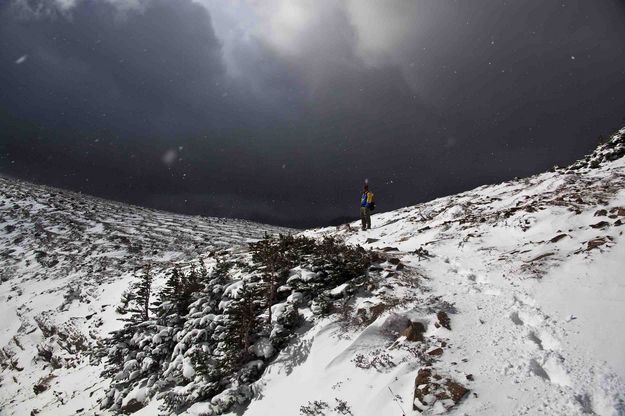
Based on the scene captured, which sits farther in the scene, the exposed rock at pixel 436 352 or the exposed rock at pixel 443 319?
the exposed rock at pixel 443 319

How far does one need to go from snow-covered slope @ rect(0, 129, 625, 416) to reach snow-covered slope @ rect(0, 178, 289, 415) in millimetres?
151

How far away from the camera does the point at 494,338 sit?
548 cm

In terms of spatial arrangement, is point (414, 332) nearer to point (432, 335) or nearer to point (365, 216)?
point (432, 335)

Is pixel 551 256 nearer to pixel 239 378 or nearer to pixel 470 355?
pixel 470 355

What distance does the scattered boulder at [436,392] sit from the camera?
4.32m

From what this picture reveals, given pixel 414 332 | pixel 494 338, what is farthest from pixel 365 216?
pixel 494 338

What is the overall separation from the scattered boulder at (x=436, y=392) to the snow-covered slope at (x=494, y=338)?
3 centimetres

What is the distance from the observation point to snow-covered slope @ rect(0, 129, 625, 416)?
4520mm

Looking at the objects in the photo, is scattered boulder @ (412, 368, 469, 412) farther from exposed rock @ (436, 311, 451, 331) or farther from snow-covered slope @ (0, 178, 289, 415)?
snow-covered slope @ (0, 178, 289, 415)

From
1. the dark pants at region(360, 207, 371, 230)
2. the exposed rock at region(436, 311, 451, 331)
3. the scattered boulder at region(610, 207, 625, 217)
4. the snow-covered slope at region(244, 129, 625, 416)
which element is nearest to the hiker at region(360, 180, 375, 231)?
the dark pants at region(360, 207, 371, 230)

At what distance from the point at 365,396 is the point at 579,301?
4060 millimetres

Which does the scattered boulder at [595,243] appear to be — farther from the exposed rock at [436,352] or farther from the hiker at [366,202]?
the hiker at [366,202]

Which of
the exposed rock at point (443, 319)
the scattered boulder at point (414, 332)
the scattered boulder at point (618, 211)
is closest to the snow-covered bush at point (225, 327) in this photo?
the scattered boulder at point (414, 332)

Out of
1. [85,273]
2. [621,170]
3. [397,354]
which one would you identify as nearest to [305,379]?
[397,354]
